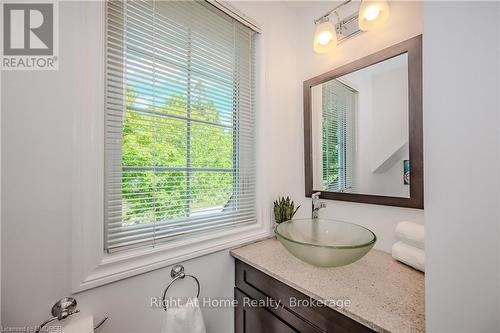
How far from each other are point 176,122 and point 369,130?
103 centimetres

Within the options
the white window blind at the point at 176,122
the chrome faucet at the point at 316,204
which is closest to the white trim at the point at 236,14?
the white window blind at the point at 176,122

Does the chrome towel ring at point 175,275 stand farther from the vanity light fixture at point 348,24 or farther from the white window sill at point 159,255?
the vanity light fixture at point 348,24

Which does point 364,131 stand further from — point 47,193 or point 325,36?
point 47,193

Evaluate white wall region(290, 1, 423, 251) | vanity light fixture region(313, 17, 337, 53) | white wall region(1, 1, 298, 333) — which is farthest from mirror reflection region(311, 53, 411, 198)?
white wall region(1, 1, 298, 333)

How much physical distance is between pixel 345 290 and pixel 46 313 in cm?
100

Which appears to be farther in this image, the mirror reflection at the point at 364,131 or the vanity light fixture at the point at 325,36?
the vanity light fixture at the point at 325,36

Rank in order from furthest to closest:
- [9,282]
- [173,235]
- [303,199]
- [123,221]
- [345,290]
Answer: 1. [303,199]
2. [173,235]
3. [123,221]
4. [345,290]
5. [9,282]

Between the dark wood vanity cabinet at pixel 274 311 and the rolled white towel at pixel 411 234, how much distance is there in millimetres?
451

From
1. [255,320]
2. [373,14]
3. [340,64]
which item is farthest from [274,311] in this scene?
[373,14]

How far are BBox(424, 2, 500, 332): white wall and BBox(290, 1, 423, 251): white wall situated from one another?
61cm

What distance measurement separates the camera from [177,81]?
0.95 metres

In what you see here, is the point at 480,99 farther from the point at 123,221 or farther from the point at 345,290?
the point at 123,221

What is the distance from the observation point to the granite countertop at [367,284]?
56 centimetres

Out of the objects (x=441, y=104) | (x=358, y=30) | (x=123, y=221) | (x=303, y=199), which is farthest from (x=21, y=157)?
(x=358, y=30)
